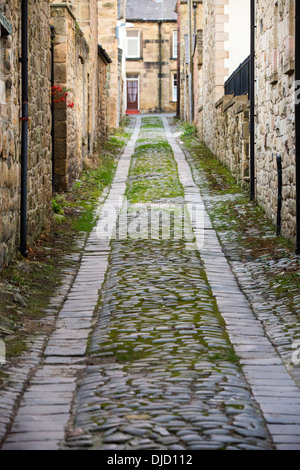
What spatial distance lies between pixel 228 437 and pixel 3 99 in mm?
5103

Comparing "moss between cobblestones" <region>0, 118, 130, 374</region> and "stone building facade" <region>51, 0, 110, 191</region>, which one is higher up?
"stone building facade" <region>51, 0, 110, 191</region>

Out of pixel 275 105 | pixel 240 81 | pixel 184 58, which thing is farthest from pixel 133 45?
pixel 275 105

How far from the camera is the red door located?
48.9 metres

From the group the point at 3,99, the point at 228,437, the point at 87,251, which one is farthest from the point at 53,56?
the point at 228,437

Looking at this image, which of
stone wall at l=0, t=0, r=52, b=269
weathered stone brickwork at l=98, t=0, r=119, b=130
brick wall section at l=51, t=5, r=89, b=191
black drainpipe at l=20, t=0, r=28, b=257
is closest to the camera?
stone wall at l=0, t=0, r=52, b=269

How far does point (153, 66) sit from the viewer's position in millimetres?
48156

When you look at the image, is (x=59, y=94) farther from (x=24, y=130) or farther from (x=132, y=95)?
(x=132, y=95)

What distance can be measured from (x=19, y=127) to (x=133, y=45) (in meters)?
41.3

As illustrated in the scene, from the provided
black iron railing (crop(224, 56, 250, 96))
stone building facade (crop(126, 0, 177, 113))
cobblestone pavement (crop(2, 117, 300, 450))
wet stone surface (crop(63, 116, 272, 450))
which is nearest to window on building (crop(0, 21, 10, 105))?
cobblestone pavement (crop(2, 117, 300, 450))

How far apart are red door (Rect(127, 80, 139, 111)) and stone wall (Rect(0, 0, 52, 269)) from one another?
3845 cm

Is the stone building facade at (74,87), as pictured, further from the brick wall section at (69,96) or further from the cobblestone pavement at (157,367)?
the cobblestone pavement at (157,367)

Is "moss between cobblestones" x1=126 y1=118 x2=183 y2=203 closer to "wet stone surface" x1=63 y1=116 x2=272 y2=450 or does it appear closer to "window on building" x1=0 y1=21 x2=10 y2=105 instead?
"window on building" x1=0 y1=21 x2=10 y2=105

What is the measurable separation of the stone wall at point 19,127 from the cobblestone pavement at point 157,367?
39.1 inches
